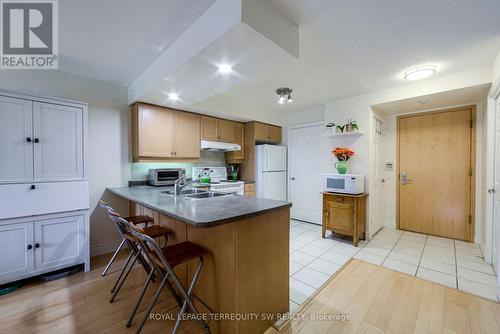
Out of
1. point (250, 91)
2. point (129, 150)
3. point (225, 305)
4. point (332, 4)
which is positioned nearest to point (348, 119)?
point (250, 91)

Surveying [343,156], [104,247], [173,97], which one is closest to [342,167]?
[343,156]

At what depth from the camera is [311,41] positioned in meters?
1.95

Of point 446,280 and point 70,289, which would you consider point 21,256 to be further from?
point 446,280

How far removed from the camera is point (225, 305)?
56.2 inches

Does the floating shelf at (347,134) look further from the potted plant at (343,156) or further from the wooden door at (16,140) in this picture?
the wooden door at (16,140)

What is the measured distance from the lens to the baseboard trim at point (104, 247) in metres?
2.82

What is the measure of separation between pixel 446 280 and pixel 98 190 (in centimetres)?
428

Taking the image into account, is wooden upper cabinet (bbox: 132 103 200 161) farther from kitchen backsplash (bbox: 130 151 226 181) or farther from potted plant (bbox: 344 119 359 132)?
potted plant (bbox: 344 119 359 132)

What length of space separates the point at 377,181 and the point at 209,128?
3090 millimetres

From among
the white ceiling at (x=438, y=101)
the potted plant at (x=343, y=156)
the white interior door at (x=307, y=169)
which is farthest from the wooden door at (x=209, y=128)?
the white ceiling at (x=438, y=101)

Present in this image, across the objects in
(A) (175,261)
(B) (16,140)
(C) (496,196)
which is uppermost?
(B) (16,140)

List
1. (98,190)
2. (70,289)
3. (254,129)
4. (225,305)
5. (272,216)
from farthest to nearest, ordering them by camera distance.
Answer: (254,129) < (98,190) < (70,289) < (272,216) < (225,305)

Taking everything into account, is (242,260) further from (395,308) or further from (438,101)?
(438,101)

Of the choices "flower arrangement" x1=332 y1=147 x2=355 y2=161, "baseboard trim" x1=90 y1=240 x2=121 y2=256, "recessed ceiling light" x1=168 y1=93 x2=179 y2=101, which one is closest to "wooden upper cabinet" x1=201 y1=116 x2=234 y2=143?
"recessed ceiling light" x1=168 y1=93 x2=179 y2=101
